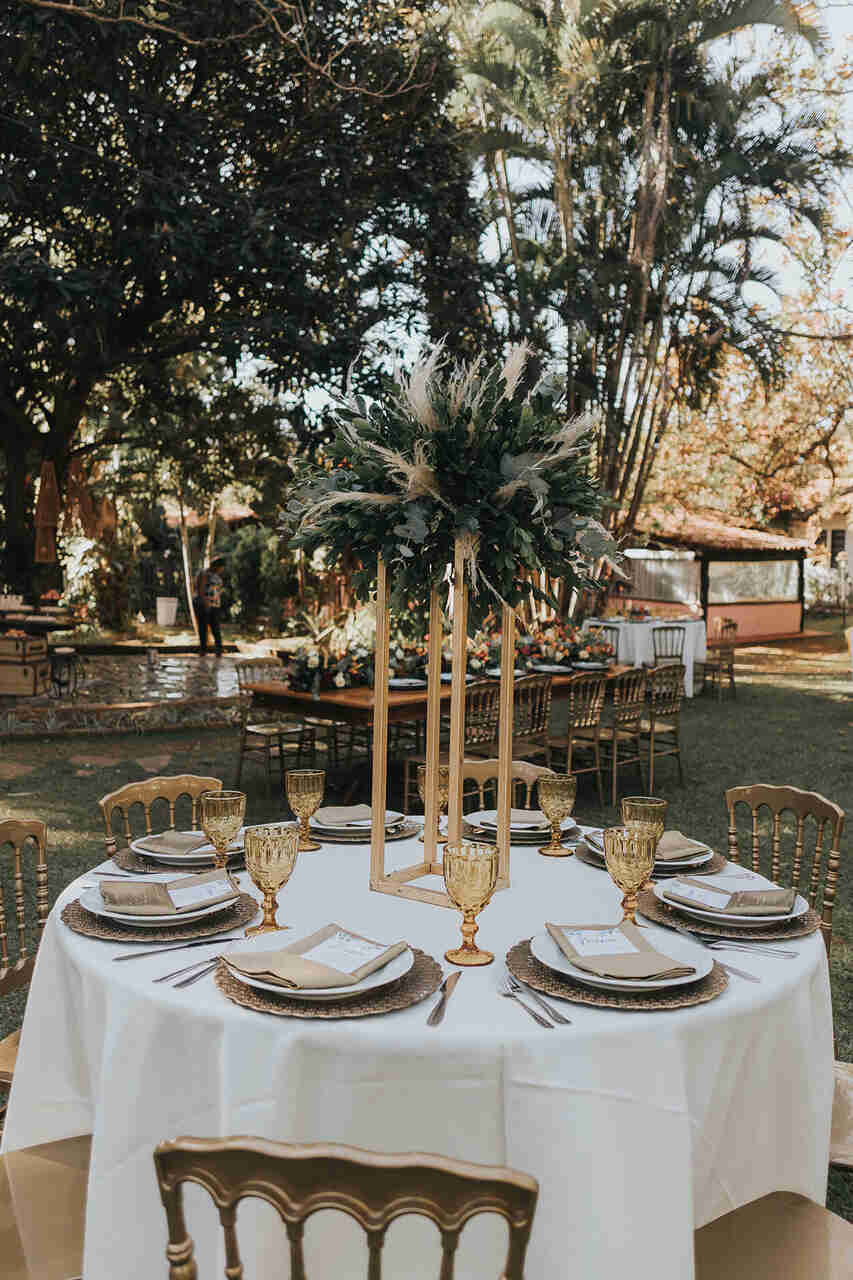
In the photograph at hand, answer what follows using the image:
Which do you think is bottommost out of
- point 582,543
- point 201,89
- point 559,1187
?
point 559,1187

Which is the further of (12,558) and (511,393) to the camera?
(12,558)

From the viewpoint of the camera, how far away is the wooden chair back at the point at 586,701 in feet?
27.0

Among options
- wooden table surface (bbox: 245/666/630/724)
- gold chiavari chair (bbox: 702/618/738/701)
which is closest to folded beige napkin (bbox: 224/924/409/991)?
wooden table surface (bbox: 245/666/630/724)

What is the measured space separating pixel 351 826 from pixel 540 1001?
1.31 metres

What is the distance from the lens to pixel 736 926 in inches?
95.4

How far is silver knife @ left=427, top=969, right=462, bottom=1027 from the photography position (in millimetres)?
1899

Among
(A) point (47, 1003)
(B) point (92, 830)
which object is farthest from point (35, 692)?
(A) point (47, 1003)

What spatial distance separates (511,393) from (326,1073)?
1.48 m

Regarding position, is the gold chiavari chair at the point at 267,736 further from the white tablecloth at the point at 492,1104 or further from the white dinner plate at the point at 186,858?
the white tablecloth at the point at 492,1104

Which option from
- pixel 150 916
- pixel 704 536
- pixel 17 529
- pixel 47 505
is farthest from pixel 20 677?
pixel 704 536

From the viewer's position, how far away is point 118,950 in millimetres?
2236

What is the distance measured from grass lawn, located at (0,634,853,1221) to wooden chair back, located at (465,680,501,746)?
3.49 feet

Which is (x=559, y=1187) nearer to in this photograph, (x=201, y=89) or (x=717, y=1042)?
(x=717, y=1042)

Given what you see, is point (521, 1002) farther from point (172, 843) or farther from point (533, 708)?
point (533, 708)
